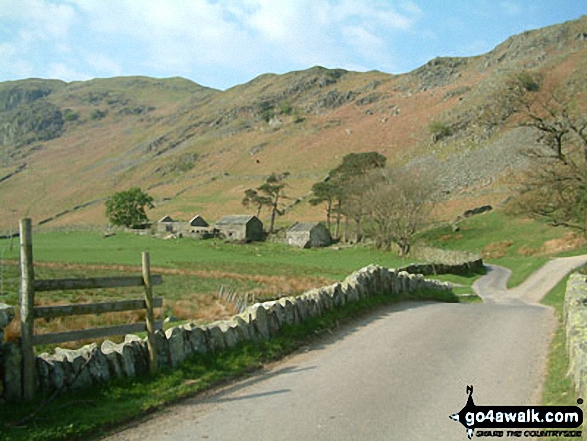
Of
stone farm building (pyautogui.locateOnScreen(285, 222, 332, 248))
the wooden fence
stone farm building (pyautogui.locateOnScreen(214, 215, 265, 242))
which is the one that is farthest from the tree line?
the wooden fence

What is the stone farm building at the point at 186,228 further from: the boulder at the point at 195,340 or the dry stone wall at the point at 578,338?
the boulder at the point at 195,340

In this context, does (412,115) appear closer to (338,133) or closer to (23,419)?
(338,133)

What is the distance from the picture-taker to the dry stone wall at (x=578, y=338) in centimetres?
742

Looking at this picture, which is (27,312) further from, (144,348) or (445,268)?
(445,268)

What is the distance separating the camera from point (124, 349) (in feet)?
29.5

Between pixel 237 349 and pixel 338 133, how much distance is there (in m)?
171

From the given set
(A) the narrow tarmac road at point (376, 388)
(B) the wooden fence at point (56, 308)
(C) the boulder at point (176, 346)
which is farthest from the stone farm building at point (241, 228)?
(B) the wooden fence at point (56, 308)

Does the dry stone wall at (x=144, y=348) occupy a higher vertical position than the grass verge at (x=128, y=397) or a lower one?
higher

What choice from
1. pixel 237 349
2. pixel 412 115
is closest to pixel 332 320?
pixel 237 349

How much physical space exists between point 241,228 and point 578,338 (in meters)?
82.8

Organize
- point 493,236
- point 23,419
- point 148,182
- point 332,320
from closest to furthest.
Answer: point 23,419
point 332,320
point 493,236
point 148,182

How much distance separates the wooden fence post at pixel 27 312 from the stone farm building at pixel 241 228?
263 ft

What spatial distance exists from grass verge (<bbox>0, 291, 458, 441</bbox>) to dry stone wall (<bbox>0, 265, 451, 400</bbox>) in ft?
0.62

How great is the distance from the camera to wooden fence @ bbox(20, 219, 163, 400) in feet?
25.5
